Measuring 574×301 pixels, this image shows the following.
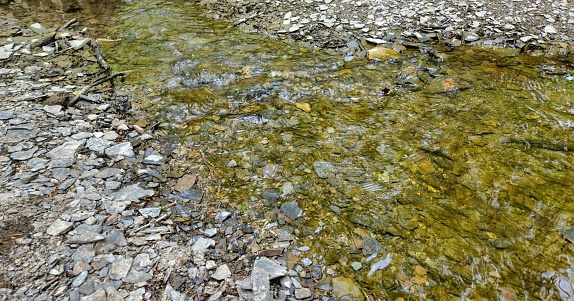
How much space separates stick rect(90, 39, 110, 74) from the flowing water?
0.21 m

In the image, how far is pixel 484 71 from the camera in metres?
5.95

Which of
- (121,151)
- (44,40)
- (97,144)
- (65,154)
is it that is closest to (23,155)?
(65,154)

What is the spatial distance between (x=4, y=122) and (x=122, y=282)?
128 inches

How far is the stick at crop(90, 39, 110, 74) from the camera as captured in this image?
20.5ft

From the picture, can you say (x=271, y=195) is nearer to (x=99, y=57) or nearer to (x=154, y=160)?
(x=154, y=160)

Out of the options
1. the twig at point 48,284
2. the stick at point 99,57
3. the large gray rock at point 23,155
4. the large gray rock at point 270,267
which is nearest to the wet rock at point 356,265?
the large gray rock at point 270,267

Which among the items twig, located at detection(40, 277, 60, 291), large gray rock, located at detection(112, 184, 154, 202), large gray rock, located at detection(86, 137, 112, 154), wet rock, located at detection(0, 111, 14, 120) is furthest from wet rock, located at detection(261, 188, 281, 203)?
wet rock, located at detection(0, 111, 14, 120)

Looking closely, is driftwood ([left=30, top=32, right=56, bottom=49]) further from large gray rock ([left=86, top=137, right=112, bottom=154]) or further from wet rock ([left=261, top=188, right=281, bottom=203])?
wet rock ([left=261, top=188, right=281, bottom=203])

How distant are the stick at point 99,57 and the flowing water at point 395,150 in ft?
0.68

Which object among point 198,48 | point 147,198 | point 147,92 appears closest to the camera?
point 147,198

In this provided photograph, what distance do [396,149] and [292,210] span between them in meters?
1.62

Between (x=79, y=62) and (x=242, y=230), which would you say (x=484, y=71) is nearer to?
(x=242, y=230)

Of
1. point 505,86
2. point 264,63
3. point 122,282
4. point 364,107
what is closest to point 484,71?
point 505,86

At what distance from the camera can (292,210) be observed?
3650 millimetres
